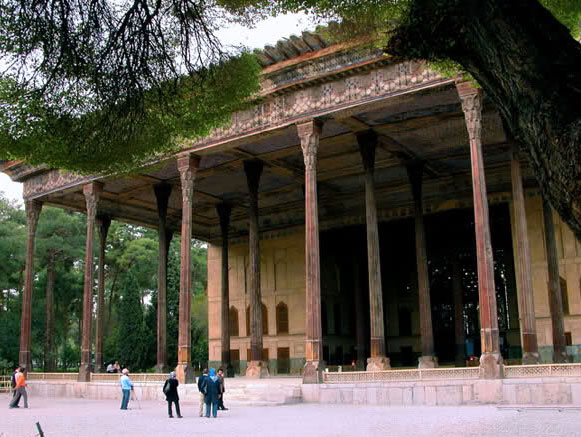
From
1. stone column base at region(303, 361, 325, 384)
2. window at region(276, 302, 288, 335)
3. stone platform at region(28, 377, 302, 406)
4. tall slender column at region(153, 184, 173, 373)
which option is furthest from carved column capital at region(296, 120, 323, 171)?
window at region(276, 302, 288, 335)

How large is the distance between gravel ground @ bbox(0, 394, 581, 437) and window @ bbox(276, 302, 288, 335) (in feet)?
51.6

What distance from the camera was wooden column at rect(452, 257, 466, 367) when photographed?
2714 cm

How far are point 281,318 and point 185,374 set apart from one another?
12.1 metres

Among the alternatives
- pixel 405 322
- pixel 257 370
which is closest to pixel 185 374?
pixel 257 370

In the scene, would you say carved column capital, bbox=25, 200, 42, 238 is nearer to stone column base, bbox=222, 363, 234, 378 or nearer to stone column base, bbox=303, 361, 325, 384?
stone column base, bbox=222, 363, 234, 378

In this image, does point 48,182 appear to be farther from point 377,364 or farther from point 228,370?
point 377,364

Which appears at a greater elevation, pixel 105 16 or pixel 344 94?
pixel 344 94

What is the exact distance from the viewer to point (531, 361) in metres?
17.4

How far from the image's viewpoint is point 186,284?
73.4 ft

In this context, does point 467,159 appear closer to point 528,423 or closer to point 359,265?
point 359,265

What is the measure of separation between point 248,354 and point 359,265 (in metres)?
7.15

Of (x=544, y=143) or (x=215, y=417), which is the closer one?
(x=544, y=143)

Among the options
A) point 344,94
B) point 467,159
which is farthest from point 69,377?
point 467,159

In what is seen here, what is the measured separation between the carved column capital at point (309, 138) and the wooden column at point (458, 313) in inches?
460
